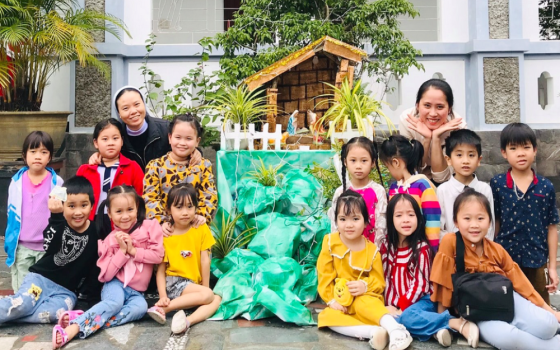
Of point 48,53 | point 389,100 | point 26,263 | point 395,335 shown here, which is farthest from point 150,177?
point 389,100

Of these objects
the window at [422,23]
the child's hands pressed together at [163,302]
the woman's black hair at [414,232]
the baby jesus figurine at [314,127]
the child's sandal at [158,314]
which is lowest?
the child's sandal at [158,314]

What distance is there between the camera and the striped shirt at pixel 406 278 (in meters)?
3.63

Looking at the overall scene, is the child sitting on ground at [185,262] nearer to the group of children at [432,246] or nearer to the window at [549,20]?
the group of children at [432,246]

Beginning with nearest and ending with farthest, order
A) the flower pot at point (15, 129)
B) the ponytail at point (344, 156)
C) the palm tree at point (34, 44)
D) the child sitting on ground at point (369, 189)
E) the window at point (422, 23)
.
→ the child sitting on ground at point (369, 189), the ponytail at point (344, 156), the palm tree at point (34, 44), the flower pot at point (15, 129), the window at point (422, 23)

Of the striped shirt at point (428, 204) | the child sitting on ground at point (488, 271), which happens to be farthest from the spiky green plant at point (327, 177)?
the child sitting on ground at point (488, 271)

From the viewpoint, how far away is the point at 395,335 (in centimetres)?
326

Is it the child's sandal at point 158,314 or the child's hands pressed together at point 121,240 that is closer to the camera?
the child's sandal at point 158,314

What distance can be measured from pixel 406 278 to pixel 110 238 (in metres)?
2.00

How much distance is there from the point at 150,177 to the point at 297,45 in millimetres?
3145

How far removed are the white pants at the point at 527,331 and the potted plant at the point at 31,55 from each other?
549cm

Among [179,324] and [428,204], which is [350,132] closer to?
[428,204]

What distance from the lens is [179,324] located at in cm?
351

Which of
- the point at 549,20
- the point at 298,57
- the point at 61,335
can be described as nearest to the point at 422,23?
the point at 549,20

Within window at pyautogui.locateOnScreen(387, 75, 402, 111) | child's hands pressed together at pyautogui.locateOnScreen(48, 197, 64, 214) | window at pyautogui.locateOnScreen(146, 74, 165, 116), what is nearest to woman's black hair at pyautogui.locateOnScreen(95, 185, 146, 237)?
child's hands pressed together at pyautogui.locateOnScreen(48, 197, 64, 214)
